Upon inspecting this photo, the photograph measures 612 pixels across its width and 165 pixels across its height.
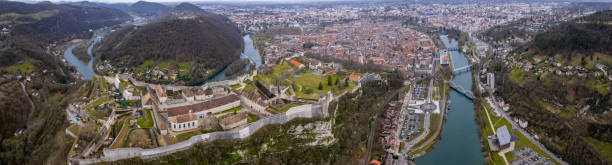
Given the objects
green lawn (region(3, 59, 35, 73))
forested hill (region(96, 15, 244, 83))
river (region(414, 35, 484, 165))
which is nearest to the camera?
river (region(414, 35, 484, 165))

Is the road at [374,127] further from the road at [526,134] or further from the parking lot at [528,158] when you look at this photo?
the parking lot at [528,158]

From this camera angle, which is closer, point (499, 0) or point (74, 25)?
point (74, 25)

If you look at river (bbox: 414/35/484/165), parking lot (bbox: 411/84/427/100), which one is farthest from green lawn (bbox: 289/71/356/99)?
river (bbox: 414/35/484/165)

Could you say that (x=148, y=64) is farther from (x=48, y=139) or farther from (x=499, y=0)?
(x=499, y=0)

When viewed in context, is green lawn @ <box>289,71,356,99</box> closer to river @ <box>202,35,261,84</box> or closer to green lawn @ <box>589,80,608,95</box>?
river @ <box>202,35,261,84</box>

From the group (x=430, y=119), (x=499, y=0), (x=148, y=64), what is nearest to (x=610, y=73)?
(x=430, y=119)

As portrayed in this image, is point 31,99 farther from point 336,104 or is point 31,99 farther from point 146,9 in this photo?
point 146,9
